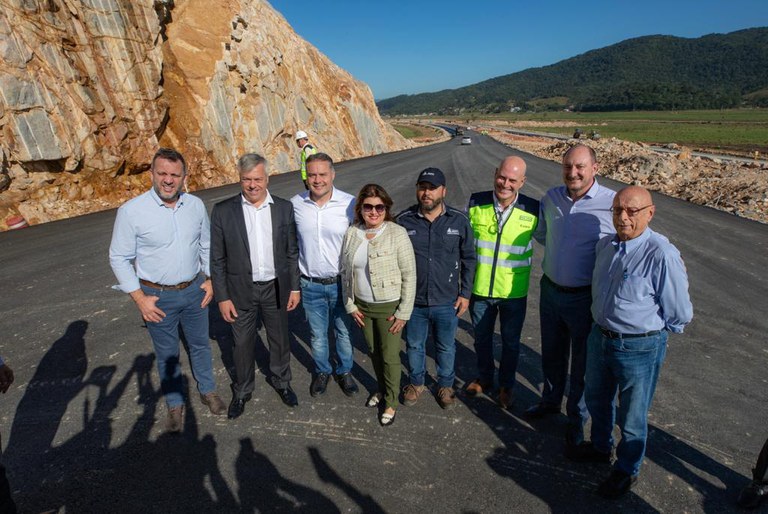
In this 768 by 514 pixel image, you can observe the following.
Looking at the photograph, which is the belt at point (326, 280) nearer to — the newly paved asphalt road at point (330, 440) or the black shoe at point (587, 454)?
A: the newly paved asphalt road at point (330, 440)

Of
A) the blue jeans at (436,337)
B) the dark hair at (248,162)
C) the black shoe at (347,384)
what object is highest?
the dark hair at (248,162)

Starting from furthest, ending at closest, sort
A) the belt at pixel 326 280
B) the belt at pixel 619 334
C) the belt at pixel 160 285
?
the belt at pixel 326 280 → the belt at pixel 160 285 → the belt at pixel 619 334

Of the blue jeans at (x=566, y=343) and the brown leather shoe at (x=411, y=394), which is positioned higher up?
the blue jeans at (x=566, y=343)

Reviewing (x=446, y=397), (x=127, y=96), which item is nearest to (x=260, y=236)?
(x=446, y=397)

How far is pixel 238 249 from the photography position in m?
3.50

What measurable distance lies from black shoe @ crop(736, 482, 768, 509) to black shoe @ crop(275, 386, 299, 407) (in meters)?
3.67

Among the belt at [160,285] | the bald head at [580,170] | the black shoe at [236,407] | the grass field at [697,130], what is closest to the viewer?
the bald head at [580,170]

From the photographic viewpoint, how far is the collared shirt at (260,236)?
3.52 meters

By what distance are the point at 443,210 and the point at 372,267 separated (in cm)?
83

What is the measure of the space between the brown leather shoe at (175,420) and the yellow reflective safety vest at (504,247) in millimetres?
3090

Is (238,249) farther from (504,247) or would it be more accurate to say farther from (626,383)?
(626,383)

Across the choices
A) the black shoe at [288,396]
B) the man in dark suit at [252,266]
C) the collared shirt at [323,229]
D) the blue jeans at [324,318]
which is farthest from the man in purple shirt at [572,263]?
the black shoe at [288,396]

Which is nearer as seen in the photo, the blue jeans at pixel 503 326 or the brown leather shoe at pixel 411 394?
the blue jeans at pixel 503 326

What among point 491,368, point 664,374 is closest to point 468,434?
point 491,368
